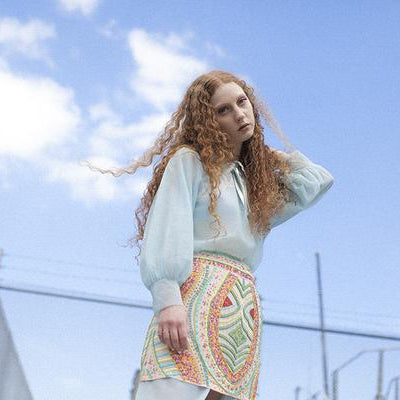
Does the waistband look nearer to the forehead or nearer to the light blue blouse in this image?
the light blue blouse

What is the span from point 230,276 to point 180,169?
0.25 metres

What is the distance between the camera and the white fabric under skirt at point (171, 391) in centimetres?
148

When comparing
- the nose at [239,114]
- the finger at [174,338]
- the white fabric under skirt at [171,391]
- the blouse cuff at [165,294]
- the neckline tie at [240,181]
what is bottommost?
the white fabric under skirt at [171,391]

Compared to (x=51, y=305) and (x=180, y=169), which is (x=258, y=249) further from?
(x=51, y=305)

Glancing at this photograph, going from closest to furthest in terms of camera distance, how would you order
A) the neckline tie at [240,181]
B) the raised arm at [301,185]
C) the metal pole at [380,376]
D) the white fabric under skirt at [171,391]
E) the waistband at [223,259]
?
the white fabric under skirt at [171,391] → the waistband at [223,259] → the neckline tie at [240,181] → the raised arm at [301,185] → the metal pole at [380,376]

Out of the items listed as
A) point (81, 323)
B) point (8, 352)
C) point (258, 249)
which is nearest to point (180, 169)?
point (258, 249)

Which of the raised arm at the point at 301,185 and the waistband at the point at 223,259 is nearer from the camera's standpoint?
the waistband at the point at 223,259

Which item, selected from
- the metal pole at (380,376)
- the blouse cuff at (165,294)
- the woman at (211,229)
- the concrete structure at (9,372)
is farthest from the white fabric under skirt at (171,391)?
the metal pole at (380,376)

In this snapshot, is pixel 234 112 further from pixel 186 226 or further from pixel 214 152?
pixel 186 226

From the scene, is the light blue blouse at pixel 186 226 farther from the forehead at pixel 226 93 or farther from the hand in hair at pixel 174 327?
the forehead at pixel 226 93

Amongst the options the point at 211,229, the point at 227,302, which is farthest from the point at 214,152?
the point at 227,302

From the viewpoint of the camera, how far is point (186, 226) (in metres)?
1.59

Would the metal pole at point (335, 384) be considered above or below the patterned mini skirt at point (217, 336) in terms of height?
above

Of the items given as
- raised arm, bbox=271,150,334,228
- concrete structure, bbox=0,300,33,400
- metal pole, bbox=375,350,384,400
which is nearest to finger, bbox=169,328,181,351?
raised arm, bbox=271,150,334,228
